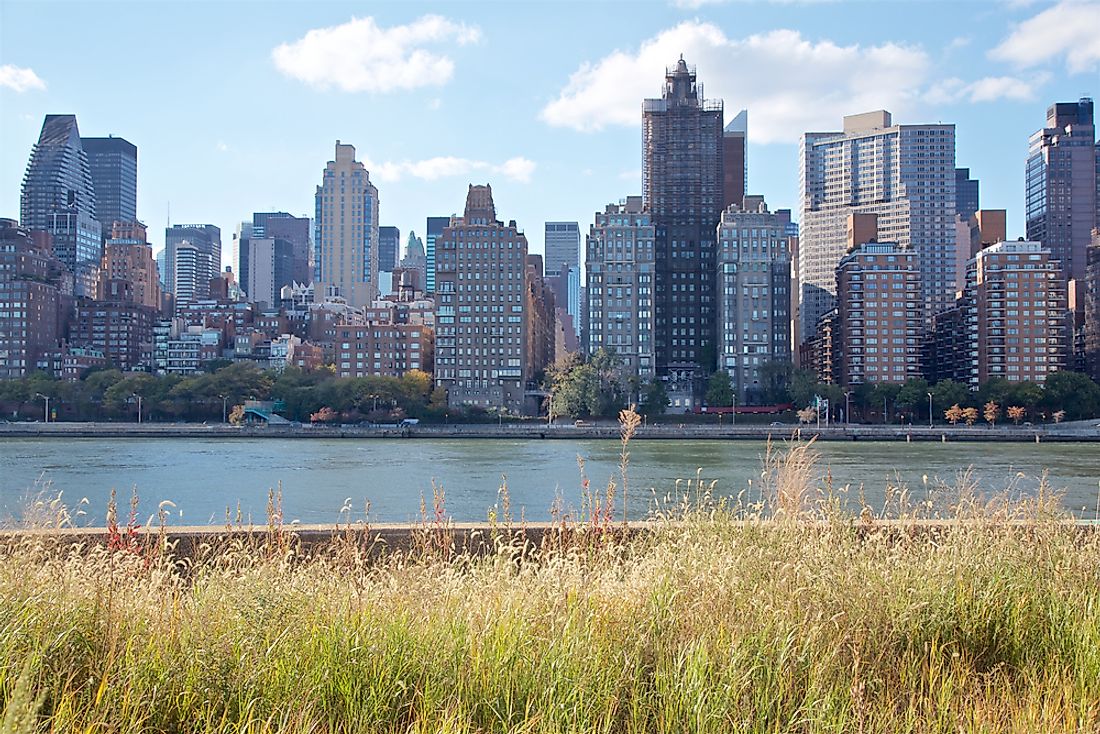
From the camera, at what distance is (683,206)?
154 m

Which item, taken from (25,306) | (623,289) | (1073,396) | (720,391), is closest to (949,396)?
(1073,396)

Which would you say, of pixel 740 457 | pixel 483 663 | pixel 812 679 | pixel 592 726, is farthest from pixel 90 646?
pixel 740 457

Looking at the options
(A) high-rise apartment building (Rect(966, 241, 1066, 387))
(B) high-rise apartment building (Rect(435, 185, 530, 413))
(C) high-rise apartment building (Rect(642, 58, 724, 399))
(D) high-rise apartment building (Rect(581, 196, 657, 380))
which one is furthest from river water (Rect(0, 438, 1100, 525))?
(C) high-rise apartment building (Rect(642, 58, 724, 399))

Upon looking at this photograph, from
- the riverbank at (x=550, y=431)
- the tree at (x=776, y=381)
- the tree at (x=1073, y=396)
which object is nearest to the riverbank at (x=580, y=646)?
the riverbank at (x=550, y=431)

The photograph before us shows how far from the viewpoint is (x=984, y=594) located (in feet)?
20.7

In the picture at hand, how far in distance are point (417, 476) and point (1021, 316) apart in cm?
10164

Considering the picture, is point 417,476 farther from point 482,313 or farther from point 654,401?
point 482,313

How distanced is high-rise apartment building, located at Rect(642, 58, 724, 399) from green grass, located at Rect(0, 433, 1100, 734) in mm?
140197

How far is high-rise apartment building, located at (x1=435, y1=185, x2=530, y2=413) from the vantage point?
133 meters

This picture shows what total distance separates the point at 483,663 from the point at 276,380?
5164 inches

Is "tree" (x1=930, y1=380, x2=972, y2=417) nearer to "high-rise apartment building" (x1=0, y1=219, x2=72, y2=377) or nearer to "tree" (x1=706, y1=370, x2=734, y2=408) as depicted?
"tree" (x1=706, y1=370, x2=734, y2=408)

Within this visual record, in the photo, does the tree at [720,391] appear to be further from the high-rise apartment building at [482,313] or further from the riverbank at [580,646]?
the riverbank at [580,646]

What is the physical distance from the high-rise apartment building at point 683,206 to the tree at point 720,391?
23.1 meters

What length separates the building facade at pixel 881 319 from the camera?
125 metres
